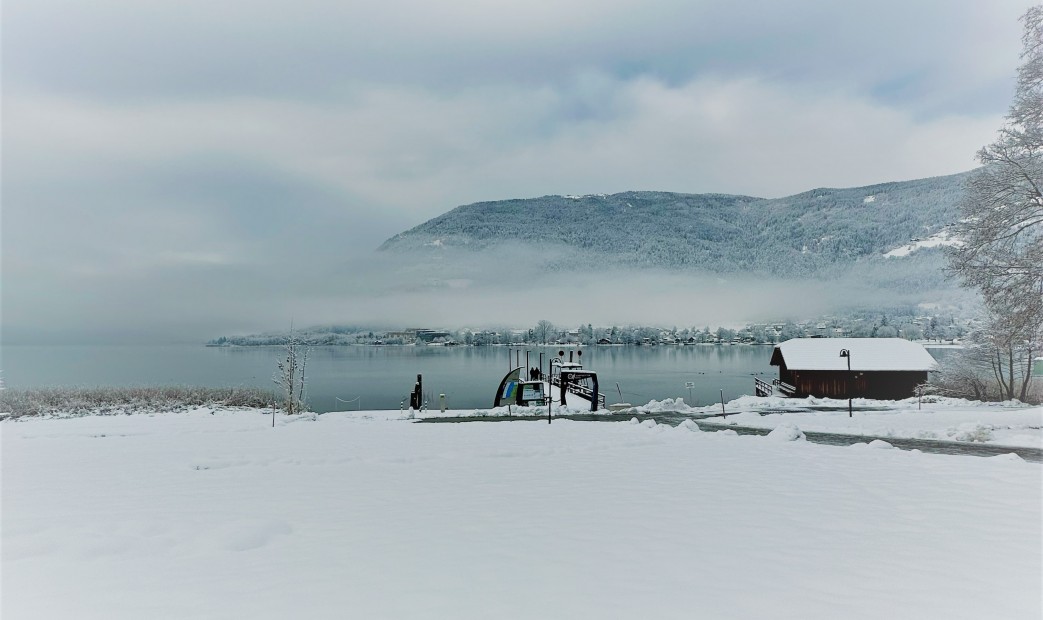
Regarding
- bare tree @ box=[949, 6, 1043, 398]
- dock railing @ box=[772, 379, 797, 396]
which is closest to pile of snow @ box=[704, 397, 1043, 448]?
bare tree @ box=[949, 6, 1043, 398]

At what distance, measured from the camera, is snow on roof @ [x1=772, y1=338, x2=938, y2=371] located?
149 feet

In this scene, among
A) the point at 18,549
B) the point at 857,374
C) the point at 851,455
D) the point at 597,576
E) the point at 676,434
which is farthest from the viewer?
the point at 857,374

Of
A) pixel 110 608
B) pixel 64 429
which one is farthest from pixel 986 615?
pixel 64 429

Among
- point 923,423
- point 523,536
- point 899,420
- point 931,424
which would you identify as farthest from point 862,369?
point 523,536

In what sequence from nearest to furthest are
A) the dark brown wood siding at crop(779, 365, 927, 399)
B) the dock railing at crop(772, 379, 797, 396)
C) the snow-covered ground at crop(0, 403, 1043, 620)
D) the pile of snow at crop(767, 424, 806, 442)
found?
the snow-covered ground at crop(0, 403, 1043, 620), the pile of snow at crop(767, 424, 806, 442), the dark brown wood siding at crop(779, 365, 927, 399), the dock railing at crop(772, 379, 797, 396)

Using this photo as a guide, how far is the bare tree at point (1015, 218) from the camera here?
18297 mm

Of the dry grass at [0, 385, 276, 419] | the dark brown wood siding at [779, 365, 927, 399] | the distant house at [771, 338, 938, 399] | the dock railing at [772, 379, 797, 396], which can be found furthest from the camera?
the dock railing at [772, 379, 797, 396]

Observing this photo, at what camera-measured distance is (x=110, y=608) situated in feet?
17.0

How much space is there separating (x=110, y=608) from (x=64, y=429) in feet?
70.8

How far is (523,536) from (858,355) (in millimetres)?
48728

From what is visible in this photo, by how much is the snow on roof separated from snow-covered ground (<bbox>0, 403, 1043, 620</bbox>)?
36668mm

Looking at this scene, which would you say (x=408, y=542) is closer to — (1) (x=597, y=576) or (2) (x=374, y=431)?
(1) (x=597, y=576)

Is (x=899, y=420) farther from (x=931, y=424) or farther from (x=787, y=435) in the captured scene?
(x=787, y=435)

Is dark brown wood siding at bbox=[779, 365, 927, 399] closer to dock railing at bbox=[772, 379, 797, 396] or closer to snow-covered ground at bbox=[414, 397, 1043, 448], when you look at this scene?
dock railing at bbox=[772, 379, 797, 396]
